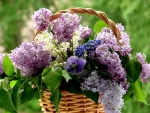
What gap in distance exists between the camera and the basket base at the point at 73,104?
91 centimetres

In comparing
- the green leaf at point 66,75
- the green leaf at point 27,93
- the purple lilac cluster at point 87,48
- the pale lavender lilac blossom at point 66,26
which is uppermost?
the pale lavender lilac blossom at point 66,26

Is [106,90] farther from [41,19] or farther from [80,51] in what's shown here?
[41,19]

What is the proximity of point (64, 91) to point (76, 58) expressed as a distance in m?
0.09

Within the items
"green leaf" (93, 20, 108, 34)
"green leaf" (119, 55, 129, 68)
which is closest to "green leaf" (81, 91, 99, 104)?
"green leaf" (119, 55, 129, 68)

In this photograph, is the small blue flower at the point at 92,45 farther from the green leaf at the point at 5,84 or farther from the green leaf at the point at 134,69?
the green leaf at the point at 5,84

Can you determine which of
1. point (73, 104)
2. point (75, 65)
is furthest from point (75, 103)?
point (75, 65)

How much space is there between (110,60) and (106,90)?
0.22 ft

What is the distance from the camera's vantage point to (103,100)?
2.93 ft

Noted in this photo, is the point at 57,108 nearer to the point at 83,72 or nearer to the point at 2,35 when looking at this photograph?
the point at 83,72

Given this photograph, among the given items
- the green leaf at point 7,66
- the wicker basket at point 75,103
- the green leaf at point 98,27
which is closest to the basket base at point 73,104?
the wicker basket at point 75,103

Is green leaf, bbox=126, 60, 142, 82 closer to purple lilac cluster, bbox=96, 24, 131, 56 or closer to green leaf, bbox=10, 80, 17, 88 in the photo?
purple lilac cluster, bbox=96, 24, 131, 56

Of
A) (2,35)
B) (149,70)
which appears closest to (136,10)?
(2,35)

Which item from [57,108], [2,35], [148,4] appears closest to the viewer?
[57,108]

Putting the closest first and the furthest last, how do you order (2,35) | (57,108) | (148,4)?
(57,108) < (148,4) < (2,35)
